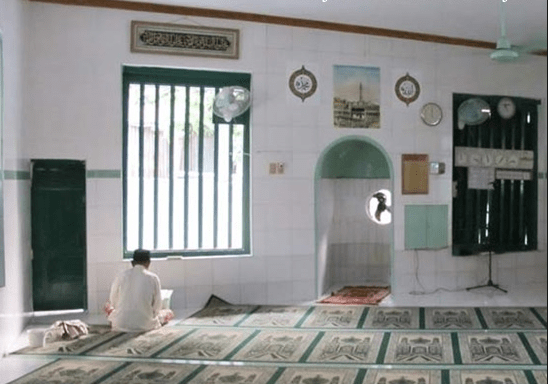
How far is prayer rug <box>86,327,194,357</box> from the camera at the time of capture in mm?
3947

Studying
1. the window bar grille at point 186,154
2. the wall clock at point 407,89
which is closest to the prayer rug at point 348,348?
the window bar grille at point 186,154

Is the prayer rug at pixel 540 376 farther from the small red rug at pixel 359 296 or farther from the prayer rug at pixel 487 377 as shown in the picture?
the small red rug at pixel 359 296

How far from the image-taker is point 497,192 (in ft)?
21.7

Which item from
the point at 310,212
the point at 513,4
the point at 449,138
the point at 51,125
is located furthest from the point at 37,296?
the point at 513,4

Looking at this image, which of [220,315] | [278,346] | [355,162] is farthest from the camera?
[355,162]

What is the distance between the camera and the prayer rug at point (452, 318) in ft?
15.3

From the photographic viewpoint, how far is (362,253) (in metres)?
6.82

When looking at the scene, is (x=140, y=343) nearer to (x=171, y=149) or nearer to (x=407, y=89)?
(x=171, y=149)

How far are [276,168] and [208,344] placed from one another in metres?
2.13

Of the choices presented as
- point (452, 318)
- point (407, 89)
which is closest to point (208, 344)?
point (452, 318)

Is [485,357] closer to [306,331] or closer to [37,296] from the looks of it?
[306,331]

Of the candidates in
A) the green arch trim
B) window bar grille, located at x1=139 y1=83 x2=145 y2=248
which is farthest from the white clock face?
window bar grille, located at x1=139 y1=83 x2=145 y2=248

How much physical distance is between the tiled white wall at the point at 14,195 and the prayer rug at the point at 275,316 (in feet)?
6.11

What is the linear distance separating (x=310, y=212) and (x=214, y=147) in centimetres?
122
